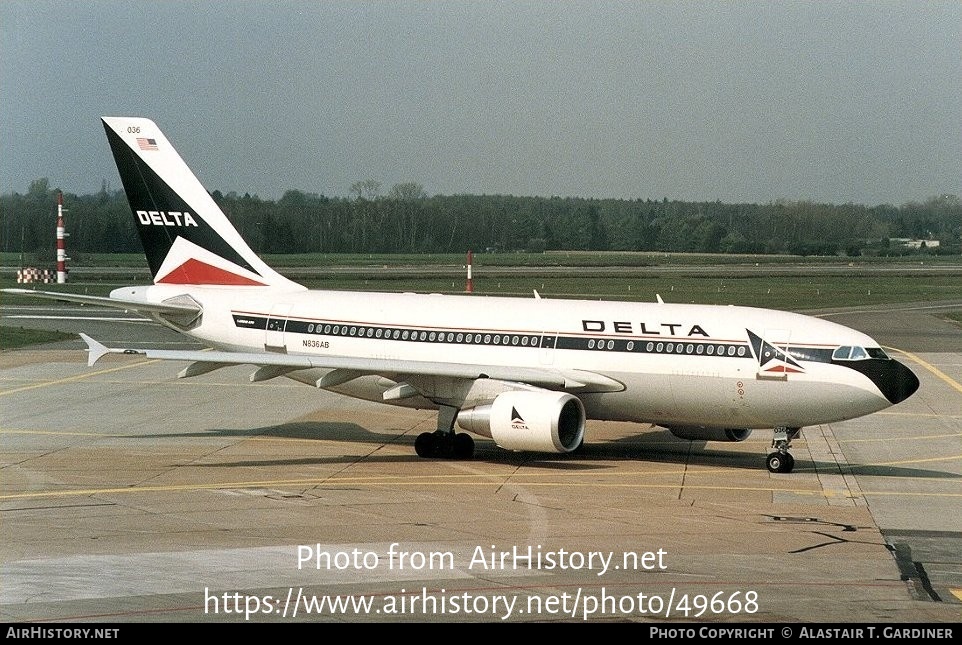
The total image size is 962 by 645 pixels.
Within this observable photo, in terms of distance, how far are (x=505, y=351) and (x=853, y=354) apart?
827 centimetres

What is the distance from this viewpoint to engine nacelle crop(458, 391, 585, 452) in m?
28.8

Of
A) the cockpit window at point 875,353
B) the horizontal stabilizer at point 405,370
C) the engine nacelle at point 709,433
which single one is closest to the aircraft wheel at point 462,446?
the horizontal stabilizer at point 405,370

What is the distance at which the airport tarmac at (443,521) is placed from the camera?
18.0m

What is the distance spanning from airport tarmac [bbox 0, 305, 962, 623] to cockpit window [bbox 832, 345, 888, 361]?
9.15ft

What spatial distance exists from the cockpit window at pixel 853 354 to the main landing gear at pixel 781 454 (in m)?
2.21

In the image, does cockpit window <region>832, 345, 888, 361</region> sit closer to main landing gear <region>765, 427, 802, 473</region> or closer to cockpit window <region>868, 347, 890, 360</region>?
cockpit window <region>868, 347, 890, 360</region>

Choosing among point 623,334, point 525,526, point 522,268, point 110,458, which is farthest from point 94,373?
point 522,268

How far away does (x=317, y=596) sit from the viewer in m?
18.1

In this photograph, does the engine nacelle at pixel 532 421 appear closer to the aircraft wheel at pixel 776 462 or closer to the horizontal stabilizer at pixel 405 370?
the horizontal stabilizer at pixel 405 370

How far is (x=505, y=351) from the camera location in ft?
105

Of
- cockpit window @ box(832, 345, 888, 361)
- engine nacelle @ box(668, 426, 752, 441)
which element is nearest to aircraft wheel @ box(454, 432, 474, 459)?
engine nacelle @ box(668, 426, 752, 441)

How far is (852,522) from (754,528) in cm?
214

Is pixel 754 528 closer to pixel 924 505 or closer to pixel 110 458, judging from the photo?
pixel 924 505
